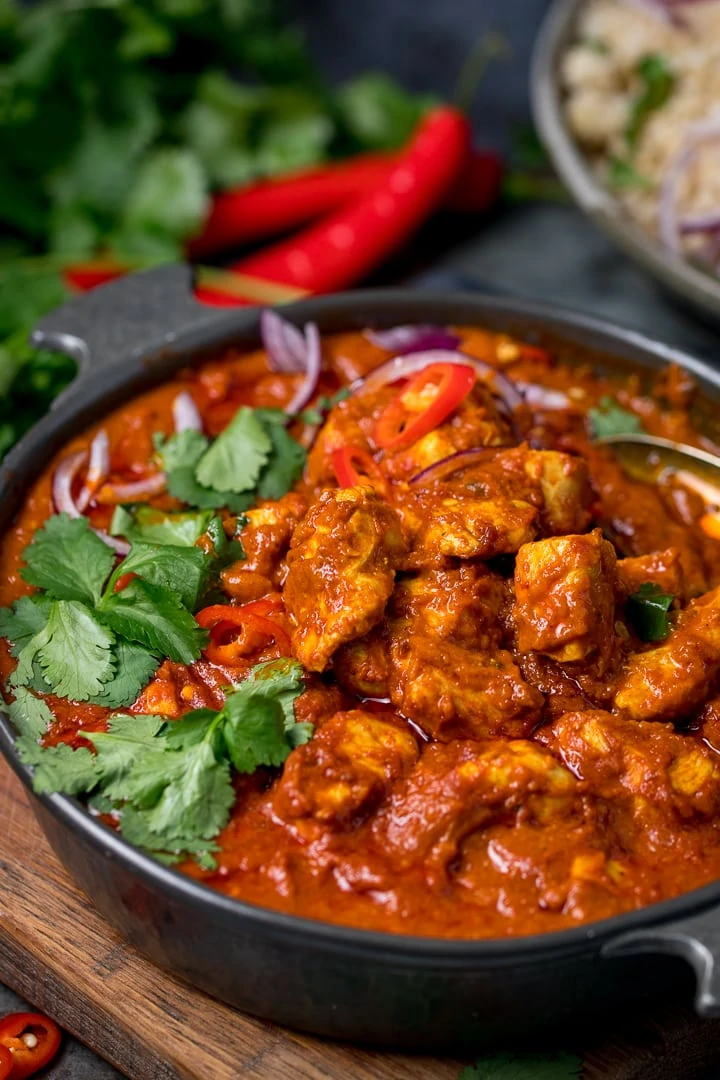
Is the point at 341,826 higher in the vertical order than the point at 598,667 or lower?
lower

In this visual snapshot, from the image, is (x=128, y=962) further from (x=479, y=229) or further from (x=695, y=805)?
(x=479, y=229)

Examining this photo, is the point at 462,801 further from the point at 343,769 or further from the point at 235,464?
the point at 235,464

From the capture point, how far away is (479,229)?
6.90m

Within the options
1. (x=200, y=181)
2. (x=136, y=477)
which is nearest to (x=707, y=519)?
(x=136, y=477)

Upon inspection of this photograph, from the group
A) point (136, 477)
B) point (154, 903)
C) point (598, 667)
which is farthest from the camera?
point (136, 477)

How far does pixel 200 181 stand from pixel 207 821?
401cm

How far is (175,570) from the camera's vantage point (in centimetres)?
341

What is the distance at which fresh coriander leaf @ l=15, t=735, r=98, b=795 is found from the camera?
2957 millimetres

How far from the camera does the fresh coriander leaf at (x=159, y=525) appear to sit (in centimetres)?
362

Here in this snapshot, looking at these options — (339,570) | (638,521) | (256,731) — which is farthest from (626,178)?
(256,731)

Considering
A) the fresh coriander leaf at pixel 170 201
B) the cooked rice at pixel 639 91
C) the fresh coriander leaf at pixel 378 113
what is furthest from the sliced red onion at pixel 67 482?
the fresh coriander leaf at pixel 378 113

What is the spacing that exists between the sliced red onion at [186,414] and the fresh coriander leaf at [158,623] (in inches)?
35.9

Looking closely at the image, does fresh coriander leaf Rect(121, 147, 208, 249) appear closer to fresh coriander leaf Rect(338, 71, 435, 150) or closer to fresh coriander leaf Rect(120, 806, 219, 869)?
fresh coriander leaf Rect(338, 71, 435, 150)

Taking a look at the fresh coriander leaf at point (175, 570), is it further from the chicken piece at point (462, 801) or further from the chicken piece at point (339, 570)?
the chicken piece at point (462, 801)
